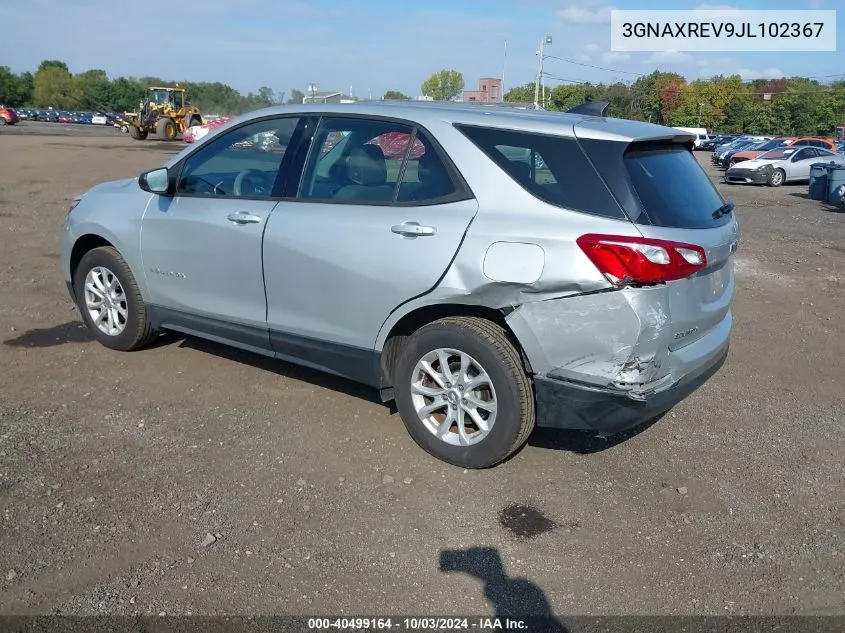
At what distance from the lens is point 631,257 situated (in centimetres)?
335

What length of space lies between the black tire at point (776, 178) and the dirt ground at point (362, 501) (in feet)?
69.5

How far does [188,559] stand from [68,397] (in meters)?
2.09

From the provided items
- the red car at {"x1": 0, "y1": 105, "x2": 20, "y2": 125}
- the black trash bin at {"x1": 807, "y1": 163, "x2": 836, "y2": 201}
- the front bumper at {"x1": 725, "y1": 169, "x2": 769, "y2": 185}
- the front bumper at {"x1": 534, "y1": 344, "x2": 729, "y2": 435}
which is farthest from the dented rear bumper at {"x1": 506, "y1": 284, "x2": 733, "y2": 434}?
the red car at {"x1": 0, "y1": 105, "x2": 20, "y2": 125}

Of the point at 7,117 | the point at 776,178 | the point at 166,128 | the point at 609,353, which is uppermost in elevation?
the point at 7,117

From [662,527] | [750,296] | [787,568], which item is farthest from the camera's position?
[750,296]

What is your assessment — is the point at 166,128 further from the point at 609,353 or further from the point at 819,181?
the point at 609,353

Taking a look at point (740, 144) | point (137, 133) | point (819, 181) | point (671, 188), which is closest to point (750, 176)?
point (819, 181)

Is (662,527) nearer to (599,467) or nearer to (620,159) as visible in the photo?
(599,467)

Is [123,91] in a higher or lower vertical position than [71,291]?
higher

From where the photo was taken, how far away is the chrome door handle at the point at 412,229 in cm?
378

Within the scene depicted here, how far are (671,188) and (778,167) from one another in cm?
2405

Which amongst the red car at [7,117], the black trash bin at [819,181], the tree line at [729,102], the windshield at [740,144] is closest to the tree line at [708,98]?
the tree line at [729,102]

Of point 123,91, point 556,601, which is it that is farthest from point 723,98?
point 556,601

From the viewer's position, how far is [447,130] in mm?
3918
